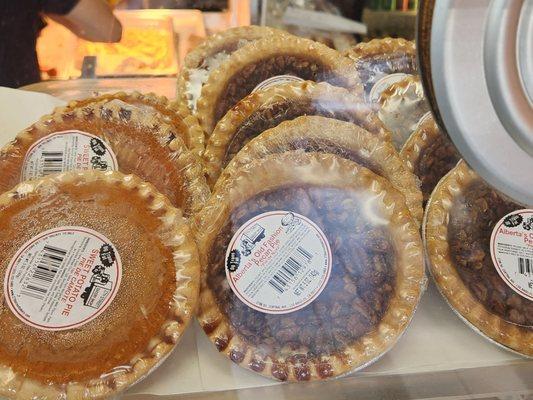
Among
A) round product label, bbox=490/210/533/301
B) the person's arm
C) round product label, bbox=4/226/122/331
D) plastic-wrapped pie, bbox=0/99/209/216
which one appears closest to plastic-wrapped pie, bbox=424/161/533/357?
round product label, bbox=490/210/533/301

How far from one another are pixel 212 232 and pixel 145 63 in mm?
620

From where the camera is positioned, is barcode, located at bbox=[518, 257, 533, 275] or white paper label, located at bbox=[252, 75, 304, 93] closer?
barcode, located at bbox=[518, 257, 533, 275]

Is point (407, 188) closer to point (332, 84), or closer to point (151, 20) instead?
point (332, 84)

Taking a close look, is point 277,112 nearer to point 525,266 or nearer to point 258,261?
point 258,261

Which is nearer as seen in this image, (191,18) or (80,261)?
(80,261)

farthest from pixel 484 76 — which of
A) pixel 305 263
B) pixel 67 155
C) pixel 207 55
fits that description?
pixel 207 55

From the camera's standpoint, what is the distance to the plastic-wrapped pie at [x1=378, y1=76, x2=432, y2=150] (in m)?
1.36

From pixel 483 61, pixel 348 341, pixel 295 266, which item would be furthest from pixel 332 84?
pixel 483 61

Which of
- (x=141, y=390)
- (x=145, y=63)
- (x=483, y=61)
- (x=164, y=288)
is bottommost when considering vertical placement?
(x=141, y=390)

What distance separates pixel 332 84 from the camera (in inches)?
49.6

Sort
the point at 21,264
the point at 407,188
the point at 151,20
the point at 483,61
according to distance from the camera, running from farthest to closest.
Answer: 1. the point at 151,20
2. the point at 407,188
3. the point at 21,264
4. the point at 483,61

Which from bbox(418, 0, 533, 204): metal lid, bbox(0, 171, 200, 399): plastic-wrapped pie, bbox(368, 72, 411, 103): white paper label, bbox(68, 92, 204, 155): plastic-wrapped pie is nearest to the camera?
bbox(418, 0, 533, 204): metal lid

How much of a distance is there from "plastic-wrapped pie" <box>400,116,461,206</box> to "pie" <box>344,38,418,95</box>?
0.19 metres

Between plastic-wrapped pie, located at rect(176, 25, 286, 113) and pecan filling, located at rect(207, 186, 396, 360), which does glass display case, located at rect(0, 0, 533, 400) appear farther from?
plastic-wrapped pie, located at rect(176, 25, 286, 113)
